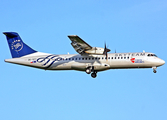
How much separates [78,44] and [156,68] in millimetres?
8561

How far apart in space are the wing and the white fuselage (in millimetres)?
1239

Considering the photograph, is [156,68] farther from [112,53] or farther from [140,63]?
[112,53]

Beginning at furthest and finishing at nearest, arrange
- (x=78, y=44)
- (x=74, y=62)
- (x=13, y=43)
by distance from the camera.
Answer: (x=13, y=43)
(x=74, y=62)
(x=78, y=44)

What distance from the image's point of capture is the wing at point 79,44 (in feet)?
85.4

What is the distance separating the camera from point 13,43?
31016 millimetres

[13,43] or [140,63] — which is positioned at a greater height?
[13,43]

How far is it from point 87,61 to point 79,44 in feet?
8.41

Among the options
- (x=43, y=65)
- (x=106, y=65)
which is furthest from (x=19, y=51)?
(x=106, y=65)

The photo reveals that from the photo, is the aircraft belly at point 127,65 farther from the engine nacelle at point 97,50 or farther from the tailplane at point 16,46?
the tailplane at point 16,46

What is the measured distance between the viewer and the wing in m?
26.0

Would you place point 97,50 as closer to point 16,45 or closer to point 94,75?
point 94,75

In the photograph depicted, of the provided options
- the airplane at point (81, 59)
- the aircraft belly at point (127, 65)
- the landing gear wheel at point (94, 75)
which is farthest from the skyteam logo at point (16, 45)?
the aircraft belly at point (127, 65)

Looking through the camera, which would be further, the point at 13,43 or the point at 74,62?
the point at 13,43

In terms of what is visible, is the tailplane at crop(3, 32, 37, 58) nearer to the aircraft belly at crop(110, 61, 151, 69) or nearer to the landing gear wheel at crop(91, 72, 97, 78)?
the landing gear wheel at crop(91, 72, 97, 78)
